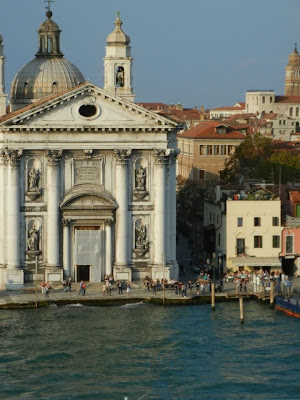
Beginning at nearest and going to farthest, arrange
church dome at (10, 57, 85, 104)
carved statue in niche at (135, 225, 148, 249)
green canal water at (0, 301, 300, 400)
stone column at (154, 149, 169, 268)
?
green canal water at (0, 301, 300, 400) < stone column at (154, 149, 169, 268) < carved statue in niche at (135, 225, 148, 249) < church dome at (10, 57, 85, 104)

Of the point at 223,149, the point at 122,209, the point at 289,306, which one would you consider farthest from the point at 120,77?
the point at 223,149

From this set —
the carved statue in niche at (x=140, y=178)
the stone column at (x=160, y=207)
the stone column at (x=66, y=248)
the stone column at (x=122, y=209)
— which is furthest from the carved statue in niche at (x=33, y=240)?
the stone column at (x=160, y=207)

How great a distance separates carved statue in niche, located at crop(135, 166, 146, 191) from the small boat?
21.6 ft

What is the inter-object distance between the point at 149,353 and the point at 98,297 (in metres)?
8.31

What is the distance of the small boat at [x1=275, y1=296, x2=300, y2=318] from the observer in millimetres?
52938

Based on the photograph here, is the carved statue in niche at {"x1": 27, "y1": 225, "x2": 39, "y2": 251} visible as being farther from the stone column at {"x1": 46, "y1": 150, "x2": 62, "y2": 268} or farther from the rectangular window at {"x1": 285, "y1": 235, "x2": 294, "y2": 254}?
the rectangular window at {"x1": 285, "y1": 235, "x2": 294, "y2": 254}

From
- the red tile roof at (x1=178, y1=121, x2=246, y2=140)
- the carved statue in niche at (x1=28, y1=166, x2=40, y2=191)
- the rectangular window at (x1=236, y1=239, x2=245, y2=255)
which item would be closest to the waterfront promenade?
the carved statue in niche at (x1=28, y1=166, x2=40, y2=191)

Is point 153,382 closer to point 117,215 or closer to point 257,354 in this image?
point 257,354

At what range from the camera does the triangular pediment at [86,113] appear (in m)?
55.8

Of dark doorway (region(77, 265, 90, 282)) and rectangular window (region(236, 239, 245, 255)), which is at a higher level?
rectangular window (region(236, 239, 245, 255))

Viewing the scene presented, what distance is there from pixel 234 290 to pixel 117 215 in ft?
16.6

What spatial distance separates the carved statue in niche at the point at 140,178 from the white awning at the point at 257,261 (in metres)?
5.30

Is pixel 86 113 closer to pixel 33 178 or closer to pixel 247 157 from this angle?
pixel 33 178

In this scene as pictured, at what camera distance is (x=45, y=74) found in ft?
208
